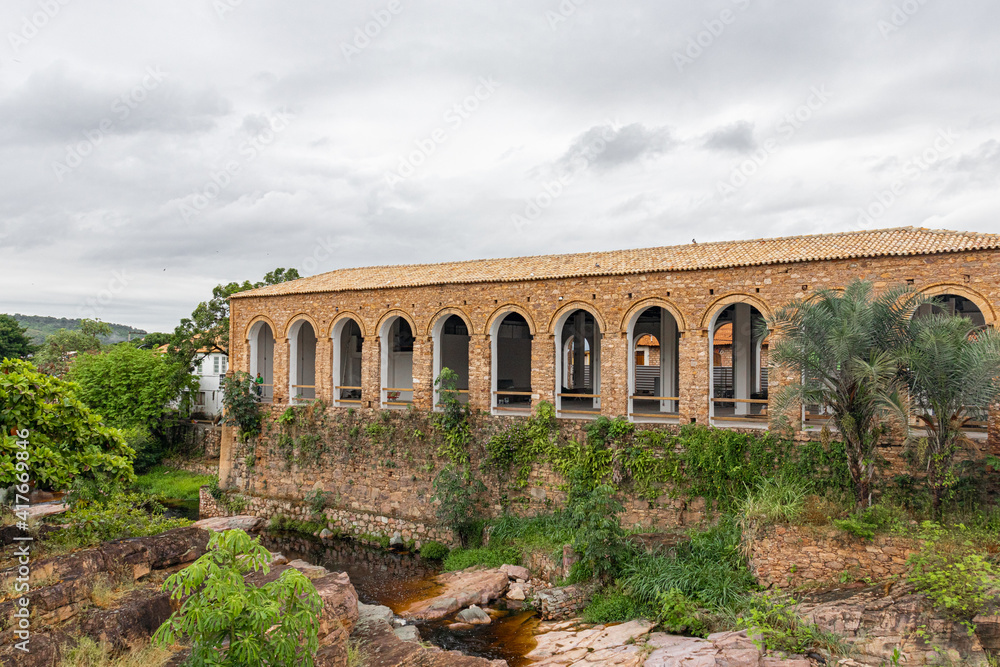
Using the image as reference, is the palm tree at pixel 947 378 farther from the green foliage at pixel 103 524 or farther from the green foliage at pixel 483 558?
the green foliage at pixel 103 524

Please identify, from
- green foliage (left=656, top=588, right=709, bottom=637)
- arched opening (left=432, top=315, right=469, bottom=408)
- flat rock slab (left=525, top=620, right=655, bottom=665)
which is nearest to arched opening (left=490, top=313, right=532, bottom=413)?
arched opening (left=432, top=315, right=469, bottom=408)

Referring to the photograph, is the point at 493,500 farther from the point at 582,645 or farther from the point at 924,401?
the point at 924,401

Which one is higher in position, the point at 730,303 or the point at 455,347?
the point at 730,303

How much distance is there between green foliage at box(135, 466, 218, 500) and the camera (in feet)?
72.1

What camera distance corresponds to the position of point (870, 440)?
9.99m

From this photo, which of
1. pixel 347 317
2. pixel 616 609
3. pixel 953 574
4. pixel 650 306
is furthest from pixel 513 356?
pixel 953 574

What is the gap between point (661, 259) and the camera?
47.0 feet

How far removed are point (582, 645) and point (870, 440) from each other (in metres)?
5.85

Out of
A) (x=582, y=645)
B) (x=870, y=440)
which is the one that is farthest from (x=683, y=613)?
(x=870, y=440)

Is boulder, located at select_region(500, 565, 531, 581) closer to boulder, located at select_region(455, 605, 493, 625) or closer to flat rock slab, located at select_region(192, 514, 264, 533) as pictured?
boulder, located at select_region(455, 605, 493, 625)

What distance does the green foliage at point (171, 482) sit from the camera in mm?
21984

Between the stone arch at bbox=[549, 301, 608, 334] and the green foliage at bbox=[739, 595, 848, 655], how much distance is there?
680 centimetres

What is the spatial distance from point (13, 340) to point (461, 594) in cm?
3574

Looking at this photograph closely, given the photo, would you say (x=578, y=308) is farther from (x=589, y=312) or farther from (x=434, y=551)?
(x=434, y=551)
